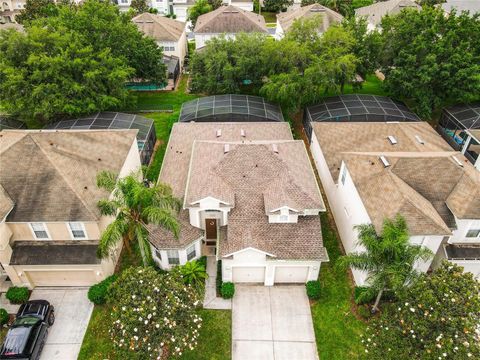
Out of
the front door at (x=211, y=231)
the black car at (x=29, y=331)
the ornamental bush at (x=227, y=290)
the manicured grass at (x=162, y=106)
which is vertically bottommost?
the manicured grass at (x=162, y=106)

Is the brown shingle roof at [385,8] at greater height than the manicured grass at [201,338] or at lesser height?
greater

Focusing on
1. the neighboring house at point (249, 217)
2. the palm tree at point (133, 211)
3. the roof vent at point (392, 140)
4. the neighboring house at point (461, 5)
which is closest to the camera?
the palm tree at point (133, 211)

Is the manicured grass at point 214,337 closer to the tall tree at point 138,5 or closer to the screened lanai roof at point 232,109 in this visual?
the screened lanai roof at point 232,109

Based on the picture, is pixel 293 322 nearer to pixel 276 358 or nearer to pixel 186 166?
pixel 276 358

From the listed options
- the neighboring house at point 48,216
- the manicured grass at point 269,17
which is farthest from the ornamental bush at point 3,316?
the manicured grass at point 269,17

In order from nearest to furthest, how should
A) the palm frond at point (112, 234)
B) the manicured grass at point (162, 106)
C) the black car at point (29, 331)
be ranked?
the palm frond at point (112, 234) < the black car at point (29, 331) < the manicured grass at point (162, 106)

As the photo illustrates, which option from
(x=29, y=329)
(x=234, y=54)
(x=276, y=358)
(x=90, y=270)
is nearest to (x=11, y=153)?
(x=90, y=270)

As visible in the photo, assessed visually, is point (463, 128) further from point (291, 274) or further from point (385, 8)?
point (385, 8)
